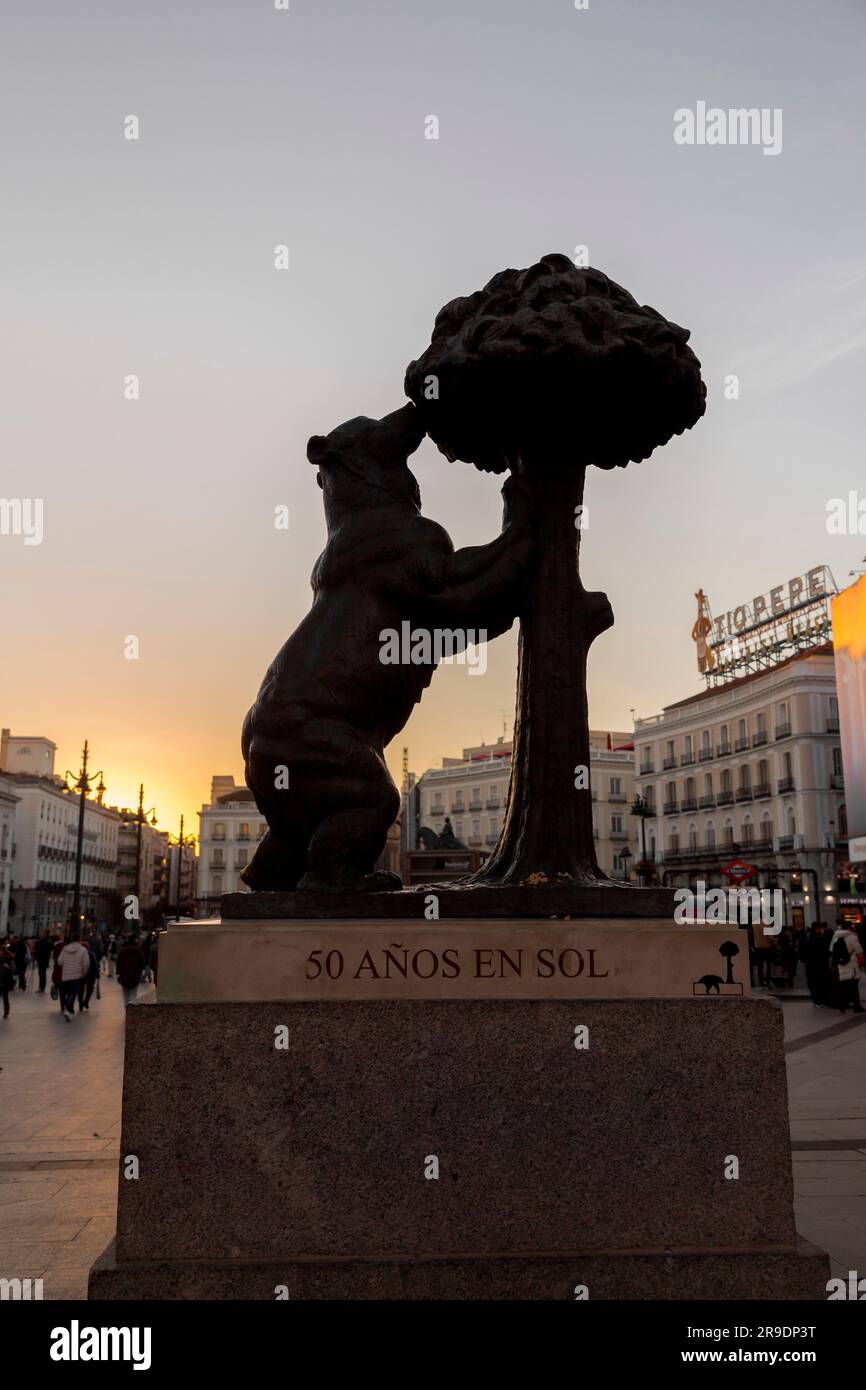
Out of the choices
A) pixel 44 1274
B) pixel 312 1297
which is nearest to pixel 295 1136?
pixel 312 1297

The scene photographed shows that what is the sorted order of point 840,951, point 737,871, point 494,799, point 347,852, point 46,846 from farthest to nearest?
point 46,846
point 494,799
point 737,871
point 840,951
point 347,852

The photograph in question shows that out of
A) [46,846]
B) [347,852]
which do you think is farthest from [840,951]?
[46,846]

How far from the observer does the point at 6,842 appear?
242 feet

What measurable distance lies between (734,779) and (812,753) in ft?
22.0

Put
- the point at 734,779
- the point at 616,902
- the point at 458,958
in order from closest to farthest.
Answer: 1. the point at 458,958
2. the point at 616,902
3. the point at 734,779

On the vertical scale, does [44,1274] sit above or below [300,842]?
below

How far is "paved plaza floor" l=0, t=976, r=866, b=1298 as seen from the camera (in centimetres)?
440

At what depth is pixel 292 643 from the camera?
3.99 meters

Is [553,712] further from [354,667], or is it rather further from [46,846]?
[46,846]

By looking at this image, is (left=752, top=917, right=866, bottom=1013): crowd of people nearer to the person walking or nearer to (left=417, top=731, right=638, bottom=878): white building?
the person walking

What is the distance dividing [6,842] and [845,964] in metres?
67.7

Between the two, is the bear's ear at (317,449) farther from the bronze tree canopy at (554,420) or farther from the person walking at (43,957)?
the person walking at (43,957)

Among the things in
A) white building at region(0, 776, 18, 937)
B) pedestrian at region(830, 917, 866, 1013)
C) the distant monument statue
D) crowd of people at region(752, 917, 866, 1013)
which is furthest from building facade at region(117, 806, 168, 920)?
pedestrian at region(830, 917, 866, 1013)
